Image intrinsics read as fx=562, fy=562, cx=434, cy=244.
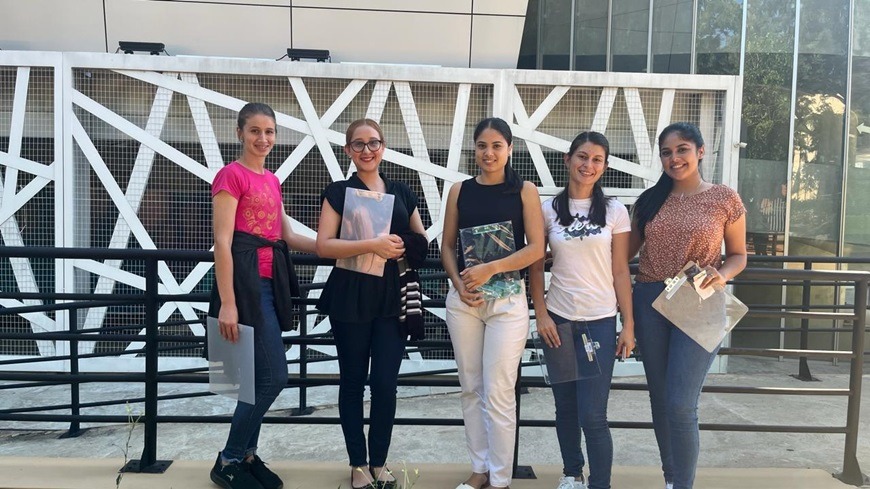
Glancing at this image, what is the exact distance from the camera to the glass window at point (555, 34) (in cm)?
935

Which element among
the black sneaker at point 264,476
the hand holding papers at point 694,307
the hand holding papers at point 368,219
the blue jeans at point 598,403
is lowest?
the black sneaker at point 264,476

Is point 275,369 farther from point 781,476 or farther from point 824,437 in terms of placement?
point 824,437

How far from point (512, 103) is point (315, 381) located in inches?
195

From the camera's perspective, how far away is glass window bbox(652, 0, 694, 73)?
8602mm

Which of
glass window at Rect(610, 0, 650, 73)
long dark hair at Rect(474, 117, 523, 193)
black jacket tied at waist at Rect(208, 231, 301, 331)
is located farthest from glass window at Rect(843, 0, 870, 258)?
black jacket tied at waist at Rect(208, 231, 301, 331)

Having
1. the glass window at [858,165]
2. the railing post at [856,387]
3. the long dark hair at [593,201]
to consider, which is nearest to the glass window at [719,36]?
the glass window at [858,165]

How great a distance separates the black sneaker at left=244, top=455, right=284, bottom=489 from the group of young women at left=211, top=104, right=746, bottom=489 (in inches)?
2.6

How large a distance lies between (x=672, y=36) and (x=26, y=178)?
9.35m

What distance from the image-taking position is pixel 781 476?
122 inches

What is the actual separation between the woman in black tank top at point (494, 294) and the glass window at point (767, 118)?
7.14 meters

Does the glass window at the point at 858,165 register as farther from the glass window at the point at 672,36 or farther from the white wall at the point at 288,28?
the white wall at the point at 288,28

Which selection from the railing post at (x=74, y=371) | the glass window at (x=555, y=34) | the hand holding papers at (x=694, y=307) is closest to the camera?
the hand holding papers at (x=694, y=307)

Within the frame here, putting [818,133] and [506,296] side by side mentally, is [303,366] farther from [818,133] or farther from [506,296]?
[818,133]

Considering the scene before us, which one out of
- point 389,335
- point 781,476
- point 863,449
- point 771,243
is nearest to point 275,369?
point 389,335
